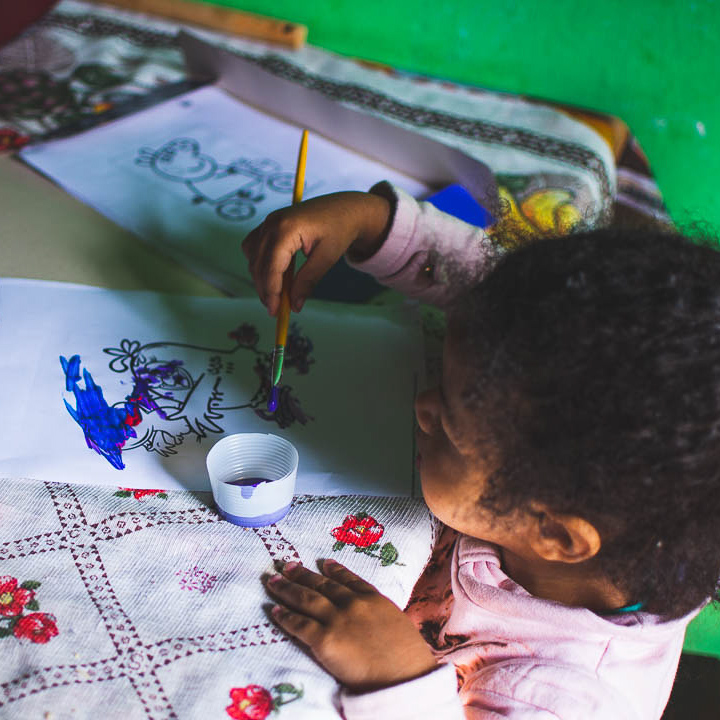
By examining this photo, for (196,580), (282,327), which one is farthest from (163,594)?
(282,327)

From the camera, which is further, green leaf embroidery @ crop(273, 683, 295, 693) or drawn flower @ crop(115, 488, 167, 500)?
drawn flower @ crop(115, 488, 167, 500)

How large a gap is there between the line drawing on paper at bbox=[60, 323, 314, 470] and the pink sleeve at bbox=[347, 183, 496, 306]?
0.14 metres

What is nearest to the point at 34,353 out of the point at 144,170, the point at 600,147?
the point at 144,170

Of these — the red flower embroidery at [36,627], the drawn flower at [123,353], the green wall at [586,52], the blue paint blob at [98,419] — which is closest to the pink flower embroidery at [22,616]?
the red flower embroidery at [36,627]

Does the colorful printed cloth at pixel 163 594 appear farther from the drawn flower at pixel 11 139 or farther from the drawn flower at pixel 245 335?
the drawn flower at pixel 11 139

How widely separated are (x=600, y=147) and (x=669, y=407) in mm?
756

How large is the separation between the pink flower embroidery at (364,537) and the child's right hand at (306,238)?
22 cm

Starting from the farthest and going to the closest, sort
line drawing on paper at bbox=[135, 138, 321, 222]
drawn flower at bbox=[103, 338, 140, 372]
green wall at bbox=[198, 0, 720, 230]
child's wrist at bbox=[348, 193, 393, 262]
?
green wall at bbox=[198, 0, 720, 230] < line drawing on paper at bbox=[135, 138, 321, 222] < child's wrist at bbox=[348, 193, 393, 262] < drawn flower at bbox=[103, 338, 140, 372]

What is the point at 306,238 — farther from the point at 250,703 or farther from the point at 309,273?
the point at 250,703

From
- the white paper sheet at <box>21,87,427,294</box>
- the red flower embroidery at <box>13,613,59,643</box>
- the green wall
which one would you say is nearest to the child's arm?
the white paper sheet at <box>21,87,427,294</box>

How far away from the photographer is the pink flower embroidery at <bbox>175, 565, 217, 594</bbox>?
0.51 meters

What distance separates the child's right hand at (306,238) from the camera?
2.26 feet

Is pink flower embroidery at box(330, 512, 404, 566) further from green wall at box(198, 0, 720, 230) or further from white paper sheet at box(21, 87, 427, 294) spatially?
green wall at box(198, 0, 720, 230)

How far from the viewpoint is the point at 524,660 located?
22.6 inches
